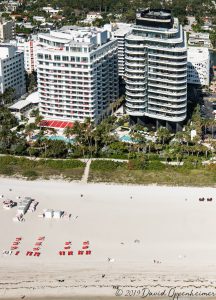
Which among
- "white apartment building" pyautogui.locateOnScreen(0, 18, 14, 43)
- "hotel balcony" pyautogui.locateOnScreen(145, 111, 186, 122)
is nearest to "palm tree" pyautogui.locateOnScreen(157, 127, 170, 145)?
"hotel balcony" pyautogui.locateOnScreen(145, 111, 186, 122)

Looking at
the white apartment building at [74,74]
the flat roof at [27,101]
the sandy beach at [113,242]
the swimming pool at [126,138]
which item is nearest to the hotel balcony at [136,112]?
the swimming pool at [126,138]

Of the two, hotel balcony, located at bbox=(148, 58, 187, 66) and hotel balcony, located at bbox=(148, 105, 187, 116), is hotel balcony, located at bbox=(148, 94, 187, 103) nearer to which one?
hotel balcony, located at bbox=(148, 105, 187, 116)

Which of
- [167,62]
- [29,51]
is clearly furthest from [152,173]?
[29,51]

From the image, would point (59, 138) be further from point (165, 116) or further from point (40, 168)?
point (165, 116)

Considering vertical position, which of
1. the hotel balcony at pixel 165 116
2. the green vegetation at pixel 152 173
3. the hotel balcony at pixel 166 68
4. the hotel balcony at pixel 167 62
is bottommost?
the green vegetation at pixel 152 173

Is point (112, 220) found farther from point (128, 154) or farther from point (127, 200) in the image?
point (128, 154)

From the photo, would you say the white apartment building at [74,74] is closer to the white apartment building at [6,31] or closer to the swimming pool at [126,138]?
the swimming pool at [126,138]
